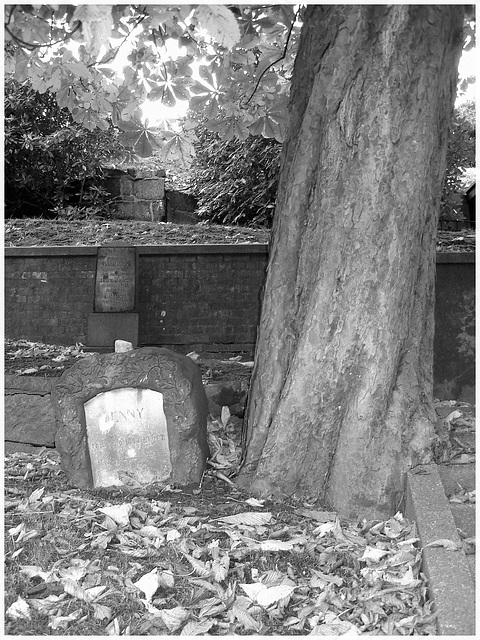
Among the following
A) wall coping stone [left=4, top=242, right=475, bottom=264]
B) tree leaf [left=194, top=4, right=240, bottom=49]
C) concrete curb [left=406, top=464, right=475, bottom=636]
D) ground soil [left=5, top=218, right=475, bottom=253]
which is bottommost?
concrete curb [left=406, top=464, right=475, bottom=636]

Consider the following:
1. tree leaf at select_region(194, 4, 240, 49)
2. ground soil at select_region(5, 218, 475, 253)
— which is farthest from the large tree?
ground soil at select_region(5, 218, 475, 253)

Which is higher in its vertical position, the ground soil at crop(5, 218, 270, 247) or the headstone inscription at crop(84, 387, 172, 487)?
the ground soil at crop(5, 218, 270, 247)

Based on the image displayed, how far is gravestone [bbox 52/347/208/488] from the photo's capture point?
491cm

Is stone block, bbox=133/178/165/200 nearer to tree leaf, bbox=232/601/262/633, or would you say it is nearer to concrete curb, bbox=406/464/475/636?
concrete curb, bbox=406/464/475/636

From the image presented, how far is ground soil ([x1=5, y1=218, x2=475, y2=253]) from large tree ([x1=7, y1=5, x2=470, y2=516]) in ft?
24.9

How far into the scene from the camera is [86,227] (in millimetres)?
14344

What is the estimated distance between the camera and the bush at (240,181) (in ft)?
49.4

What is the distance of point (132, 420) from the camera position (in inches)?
197

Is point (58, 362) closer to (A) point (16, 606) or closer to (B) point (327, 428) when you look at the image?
(B) point (327, 428)

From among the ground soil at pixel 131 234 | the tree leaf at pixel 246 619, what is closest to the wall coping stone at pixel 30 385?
the tree leaf at pixel 246 619

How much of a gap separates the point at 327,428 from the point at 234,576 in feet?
3.93

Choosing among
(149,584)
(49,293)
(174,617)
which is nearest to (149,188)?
(49,293)

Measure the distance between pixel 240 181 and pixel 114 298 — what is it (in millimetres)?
5477

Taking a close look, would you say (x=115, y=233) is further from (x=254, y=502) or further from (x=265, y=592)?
(x=265, y=592)
